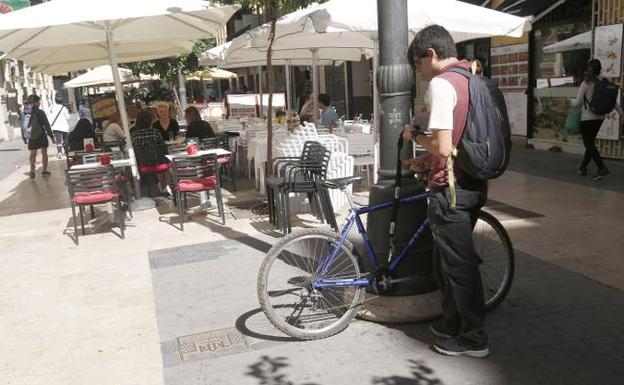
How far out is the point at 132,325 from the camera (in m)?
4.34

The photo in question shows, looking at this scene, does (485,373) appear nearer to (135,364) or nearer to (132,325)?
(135,364)

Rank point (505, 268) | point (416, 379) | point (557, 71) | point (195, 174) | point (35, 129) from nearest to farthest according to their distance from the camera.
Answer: point (416, 379) → point (505, 268) → point (195, 174) → point (557, 71) → point (35, 129)

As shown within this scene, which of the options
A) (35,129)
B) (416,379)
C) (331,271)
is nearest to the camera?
(416,379)

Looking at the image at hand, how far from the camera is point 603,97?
8.51 m

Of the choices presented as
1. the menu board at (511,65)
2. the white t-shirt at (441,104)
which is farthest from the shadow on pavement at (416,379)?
the menu board at (511,65)

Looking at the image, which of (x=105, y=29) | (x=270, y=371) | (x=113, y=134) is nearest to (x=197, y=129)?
(x=113, y=134)

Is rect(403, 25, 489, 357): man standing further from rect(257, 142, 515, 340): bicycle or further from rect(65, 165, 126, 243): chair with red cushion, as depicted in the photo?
rect(65, 165, 126, 243): chair with red cushion

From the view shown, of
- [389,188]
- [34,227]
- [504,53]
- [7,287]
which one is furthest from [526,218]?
[504,53]

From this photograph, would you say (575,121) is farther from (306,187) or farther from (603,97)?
(306,187)

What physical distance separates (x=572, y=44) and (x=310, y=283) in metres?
9.93

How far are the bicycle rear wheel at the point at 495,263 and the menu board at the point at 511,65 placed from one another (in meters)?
10.1

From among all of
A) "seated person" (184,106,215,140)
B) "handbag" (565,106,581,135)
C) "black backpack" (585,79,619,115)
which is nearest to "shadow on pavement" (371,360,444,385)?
"black backpack" (585,79,619,115)

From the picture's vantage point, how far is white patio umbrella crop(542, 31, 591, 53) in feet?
36.8

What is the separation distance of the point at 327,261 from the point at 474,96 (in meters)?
1.40
